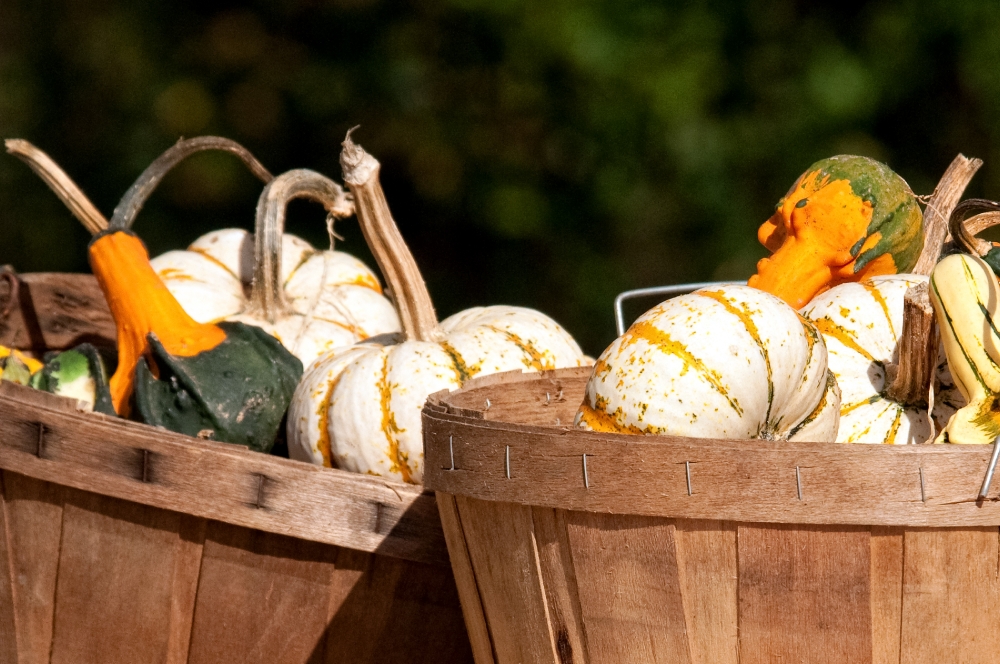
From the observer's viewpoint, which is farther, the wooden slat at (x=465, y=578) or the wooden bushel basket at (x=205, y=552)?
the wooden bushel basket at (x=205, y=552)

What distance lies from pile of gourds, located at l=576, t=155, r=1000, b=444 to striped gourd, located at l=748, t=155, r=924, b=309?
0.25ft

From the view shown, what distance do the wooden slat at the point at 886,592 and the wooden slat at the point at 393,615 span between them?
0.51m

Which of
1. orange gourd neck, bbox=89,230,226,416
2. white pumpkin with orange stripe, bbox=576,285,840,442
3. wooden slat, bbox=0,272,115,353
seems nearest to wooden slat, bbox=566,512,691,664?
white pumpkin with orange stripe, bbox=576,285,840,442

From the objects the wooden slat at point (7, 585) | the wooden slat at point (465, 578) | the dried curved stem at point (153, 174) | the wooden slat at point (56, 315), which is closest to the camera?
the wooden slat at point (465, 578)

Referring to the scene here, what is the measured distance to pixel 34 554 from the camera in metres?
1.38

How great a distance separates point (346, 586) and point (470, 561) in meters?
0.24

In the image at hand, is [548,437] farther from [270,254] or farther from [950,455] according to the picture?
[270,254]

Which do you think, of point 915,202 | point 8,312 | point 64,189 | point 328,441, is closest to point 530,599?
point 328,441

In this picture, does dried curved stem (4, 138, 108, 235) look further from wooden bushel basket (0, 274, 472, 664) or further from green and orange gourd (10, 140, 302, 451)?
wooden bushel basket (0, 274, 472, 664)

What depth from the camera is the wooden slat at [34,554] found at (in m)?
1.35

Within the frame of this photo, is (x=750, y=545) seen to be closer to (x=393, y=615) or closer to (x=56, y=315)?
(x=393, y=615)

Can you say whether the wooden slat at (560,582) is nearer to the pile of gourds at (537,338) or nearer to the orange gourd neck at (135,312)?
the pile of gourds at (537,338)

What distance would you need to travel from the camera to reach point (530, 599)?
0.99 meters

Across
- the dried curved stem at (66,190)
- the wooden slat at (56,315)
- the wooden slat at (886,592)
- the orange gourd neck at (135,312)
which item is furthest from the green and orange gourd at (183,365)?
the wooden slat at (886,592)
